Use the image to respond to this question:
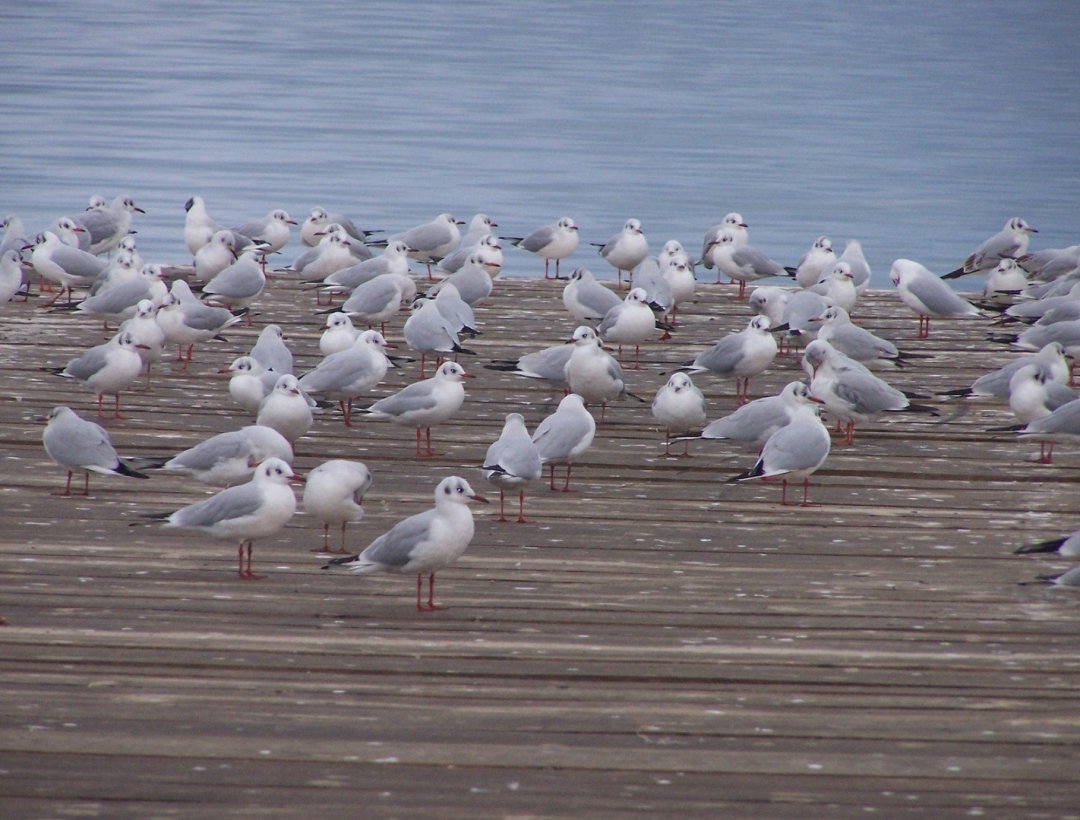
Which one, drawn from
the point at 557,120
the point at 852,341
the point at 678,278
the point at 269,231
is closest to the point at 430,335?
the point at 852,341

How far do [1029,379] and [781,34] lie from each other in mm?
53372

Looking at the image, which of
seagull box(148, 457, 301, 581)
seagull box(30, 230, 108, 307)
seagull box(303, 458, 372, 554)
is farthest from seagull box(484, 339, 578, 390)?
seagull box(30, 230, 108, 307)

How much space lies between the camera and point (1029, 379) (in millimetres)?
8750

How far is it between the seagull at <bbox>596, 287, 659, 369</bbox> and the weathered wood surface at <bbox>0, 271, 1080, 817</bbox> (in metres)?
1.75

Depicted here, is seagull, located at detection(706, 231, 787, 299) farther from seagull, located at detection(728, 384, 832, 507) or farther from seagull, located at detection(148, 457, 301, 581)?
seagull, located at detection(148, 457, 301, 581)

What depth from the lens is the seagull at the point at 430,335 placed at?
9875 mm

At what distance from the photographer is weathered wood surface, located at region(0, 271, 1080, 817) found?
451 cm

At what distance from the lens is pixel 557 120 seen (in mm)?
39062

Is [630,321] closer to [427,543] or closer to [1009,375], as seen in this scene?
[1009,375]

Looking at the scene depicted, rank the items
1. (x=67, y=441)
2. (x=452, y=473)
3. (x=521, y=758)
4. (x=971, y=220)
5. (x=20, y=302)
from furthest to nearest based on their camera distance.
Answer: (x=971, y=220) → (x=20, y=302) → (x=452, y=473) → (x=67, y=441) → (x=521, y=758)

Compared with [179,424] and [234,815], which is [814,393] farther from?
[234,815]

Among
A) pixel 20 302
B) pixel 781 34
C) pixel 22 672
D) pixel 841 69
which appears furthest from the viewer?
pixel 781 34

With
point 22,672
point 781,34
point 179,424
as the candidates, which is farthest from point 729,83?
point 22,672

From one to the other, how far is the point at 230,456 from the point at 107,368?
1.88 m
